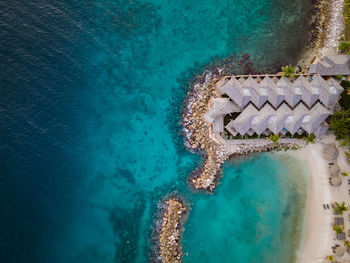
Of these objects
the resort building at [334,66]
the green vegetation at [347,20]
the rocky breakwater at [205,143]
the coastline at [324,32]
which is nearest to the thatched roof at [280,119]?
the rocky breakwater at [205,143]

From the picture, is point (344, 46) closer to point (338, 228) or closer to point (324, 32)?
point (324, 32)

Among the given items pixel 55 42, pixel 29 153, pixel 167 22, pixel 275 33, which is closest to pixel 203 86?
pixel 167 22

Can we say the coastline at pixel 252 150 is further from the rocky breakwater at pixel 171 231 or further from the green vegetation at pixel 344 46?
the green vegetation at pixel 344 46

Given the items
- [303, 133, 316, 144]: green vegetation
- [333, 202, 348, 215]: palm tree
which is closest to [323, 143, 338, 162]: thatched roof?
[303, 133, 316, 144]: green vegetation

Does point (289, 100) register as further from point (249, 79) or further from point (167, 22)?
point (167, 22)

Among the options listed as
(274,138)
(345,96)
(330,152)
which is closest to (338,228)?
(330,152)

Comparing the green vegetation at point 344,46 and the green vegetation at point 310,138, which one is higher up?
the green vegetation at point 344,46
